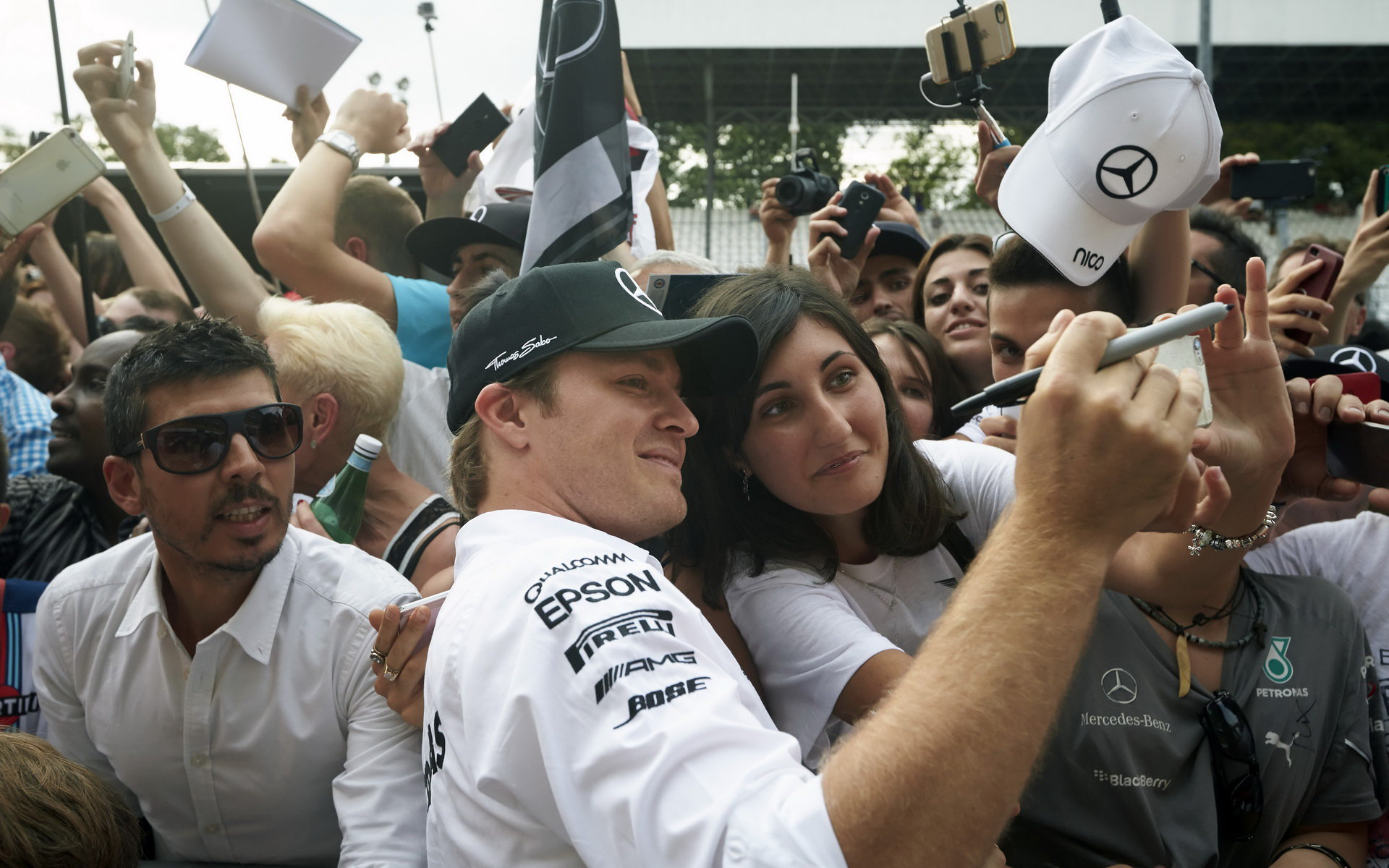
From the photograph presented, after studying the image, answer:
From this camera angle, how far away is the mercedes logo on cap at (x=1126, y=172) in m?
2.14

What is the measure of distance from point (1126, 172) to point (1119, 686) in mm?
990

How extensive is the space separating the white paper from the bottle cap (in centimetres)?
147

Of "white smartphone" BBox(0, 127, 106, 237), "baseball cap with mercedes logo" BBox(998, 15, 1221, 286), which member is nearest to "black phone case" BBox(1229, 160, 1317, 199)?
"baseball cap with mercedes logo" BBox(998, 15, 1221, 286)

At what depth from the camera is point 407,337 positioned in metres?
3.63

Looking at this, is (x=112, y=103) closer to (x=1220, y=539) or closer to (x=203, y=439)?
(x=203, y=439)

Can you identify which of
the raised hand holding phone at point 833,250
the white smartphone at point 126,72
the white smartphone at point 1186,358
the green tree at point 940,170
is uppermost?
the white smartphone at point 126,72

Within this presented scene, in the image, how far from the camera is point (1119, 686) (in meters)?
2.05

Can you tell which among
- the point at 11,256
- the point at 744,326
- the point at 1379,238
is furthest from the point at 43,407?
the point at 1379,238

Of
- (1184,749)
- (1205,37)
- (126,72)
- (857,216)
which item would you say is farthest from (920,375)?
(1205,37)

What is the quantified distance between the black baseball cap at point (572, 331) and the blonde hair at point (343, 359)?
3.80 feet

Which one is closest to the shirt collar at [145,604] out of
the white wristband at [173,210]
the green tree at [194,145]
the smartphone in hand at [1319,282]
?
the white wristband at [173,210]

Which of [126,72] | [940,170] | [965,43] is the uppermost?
[126,72]

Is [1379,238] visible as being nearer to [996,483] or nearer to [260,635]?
[996,483]

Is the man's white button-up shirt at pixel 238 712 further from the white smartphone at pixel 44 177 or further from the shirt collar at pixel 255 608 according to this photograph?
the white smartphone at pixel 44 177
